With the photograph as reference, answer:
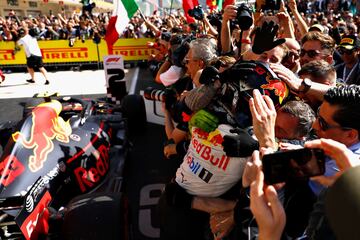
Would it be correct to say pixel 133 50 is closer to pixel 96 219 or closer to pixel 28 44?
pixel 28 44

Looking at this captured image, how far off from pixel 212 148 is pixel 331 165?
529 mm

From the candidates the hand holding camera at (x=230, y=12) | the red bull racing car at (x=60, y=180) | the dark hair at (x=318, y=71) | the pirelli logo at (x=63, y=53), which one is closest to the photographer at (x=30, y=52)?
the pirelli logo at (x=63, y=53)

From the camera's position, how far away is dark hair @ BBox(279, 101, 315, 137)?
167 centimetres

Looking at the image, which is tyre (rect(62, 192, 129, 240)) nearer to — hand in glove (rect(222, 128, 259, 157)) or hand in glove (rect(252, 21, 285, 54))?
hand in glove (rect(222, 128, 259, 157))

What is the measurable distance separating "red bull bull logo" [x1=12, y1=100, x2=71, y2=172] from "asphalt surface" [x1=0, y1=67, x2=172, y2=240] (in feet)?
2.66

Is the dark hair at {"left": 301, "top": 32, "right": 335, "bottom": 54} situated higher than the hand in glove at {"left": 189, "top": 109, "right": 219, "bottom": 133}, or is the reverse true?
the dark hair at {"left": 301, "top": 32, "right": 335, "bottom": 54}

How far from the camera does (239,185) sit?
1.66 metres

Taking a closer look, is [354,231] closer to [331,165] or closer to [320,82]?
[331,165]

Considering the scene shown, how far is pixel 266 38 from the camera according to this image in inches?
70.7

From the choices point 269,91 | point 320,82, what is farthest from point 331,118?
point 320,82

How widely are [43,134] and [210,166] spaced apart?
1.95 metres

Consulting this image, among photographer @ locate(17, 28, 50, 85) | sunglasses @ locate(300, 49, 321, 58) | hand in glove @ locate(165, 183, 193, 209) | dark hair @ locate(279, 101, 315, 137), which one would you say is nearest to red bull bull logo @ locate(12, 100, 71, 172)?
hand in glove @ locate(165, 183, 193, 209)

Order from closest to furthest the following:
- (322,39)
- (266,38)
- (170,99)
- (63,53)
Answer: (266,38) < (322,39) < (170,99) < (63,53)

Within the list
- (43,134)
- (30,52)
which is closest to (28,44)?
(30,52)
